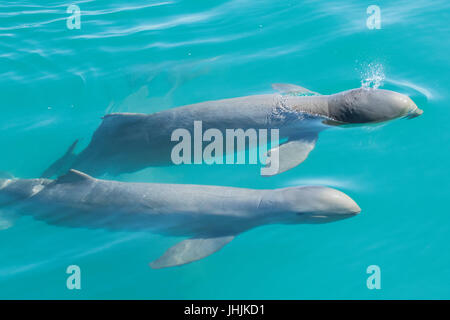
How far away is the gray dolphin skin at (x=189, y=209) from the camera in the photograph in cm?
636

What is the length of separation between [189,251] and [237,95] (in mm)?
4001

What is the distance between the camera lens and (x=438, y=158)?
7.30 meters

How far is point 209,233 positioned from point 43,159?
363cm

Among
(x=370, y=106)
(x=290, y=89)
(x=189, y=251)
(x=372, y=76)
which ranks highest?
(x=372, y=76)

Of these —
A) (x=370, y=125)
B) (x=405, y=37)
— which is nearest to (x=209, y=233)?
(x=370, y=125)

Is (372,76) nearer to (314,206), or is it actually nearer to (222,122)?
(222,122)

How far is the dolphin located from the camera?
26.5 feet

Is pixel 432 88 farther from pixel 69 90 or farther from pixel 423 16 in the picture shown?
pixel 69 90

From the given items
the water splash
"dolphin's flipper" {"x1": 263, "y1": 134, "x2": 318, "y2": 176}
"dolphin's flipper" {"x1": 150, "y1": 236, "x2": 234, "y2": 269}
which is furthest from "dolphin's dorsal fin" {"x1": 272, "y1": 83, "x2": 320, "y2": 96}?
"dolphin's flipper" {"x1": 150, "y1": 236, "x2": 234, "y2": 269}

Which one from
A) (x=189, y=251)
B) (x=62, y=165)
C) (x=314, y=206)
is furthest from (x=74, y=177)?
(x=314, y=206)

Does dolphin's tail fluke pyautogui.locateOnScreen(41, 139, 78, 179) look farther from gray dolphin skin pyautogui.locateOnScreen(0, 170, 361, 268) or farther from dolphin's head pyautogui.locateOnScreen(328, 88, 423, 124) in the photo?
dolphin's head pyautogui.locateOnScreen(328, 88, 423, 124)

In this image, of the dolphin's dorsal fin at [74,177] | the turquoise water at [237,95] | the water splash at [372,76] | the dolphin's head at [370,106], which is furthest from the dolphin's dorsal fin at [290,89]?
the dolphin's dorsal fin at [74,177]

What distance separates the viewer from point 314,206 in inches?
249

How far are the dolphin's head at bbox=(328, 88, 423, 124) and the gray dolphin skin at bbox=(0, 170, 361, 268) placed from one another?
225 cm
